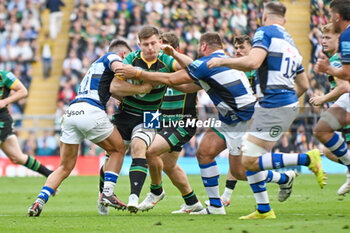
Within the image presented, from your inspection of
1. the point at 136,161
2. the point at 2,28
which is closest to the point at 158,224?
the point at 136,161

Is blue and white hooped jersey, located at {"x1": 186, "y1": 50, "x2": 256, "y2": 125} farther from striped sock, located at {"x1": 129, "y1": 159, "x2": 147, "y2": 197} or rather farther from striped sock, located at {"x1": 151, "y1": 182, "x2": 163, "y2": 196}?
striped sock, located at {"x1": 151, "y1": 182, "x2": 163, "y2": 196}

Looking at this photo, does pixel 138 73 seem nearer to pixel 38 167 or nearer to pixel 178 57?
pixel 178 57

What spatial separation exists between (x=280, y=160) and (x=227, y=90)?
1.36 metres

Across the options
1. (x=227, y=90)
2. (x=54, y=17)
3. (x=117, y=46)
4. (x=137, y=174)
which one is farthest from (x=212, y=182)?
(x=54, y=17)

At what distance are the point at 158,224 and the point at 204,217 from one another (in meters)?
1.07

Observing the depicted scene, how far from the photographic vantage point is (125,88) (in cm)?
861

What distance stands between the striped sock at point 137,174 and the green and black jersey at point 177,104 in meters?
1.09

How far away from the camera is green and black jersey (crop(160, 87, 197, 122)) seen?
9469mm

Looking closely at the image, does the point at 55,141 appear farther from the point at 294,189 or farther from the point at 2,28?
the point at 294,189

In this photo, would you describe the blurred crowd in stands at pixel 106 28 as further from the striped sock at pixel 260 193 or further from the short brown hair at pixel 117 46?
the striped sock at pixel 260 193

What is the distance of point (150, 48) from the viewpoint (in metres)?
8.68

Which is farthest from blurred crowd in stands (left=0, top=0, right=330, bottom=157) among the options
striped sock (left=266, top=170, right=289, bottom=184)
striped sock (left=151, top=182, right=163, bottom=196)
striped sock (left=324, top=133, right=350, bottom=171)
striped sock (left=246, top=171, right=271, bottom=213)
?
striped sock (left=246, top=171, right=271, bottom=213)

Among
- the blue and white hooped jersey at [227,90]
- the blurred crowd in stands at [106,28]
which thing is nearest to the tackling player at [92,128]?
the blue and white hooped jersey at [227,90]

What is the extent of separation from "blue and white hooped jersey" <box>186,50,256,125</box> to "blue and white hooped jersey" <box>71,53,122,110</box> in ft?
3.82
